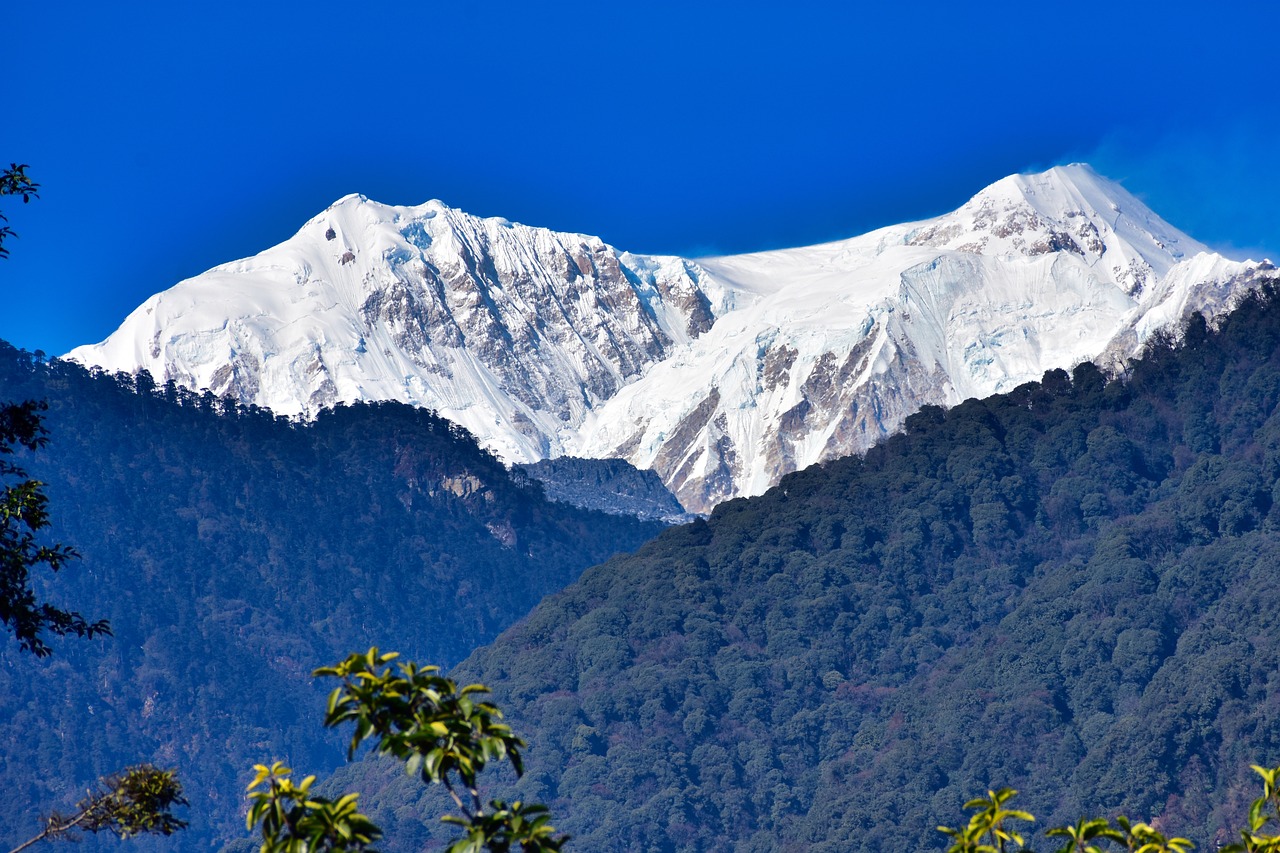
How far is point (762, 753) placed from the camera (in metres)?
189

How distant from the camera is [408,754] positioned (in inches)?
1025

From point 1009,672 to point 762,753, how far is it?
1031 inches

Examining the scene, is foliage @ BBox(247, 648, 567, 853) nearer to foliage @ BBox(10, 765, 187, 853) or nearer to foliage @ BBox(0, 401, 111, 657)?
foliage @ BBox(10, 765, 187, 853)

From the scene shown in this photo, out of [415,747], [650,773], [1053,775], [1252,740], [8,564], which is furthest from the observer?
[650,773]

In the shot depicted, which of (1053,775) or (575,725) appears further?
(575,725)

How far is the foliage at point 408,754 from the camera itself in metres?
26.0

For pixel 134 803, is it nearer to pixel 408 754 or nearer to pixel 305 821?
pixel 305 821

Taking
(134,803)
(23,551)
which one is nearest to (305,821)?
(134,803)

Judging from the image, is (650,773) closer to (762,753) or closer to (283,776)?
(762,753)

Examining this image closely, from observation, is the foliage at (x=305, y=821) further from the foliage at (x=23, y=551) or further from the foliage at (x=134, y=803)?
the foliage at (x=23, y=551)

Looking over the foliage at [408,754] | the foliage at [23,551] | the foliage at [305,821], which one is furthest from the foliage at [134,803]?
the foliage at [408,754]

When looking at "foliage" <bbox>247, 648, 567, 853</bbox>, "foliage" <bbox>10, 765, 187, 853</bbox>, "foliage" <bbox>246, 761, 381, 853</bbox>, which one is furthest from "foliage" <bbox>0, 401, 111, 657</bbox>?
"foliage" <bbox>247, 648, 567, 853</bbox>

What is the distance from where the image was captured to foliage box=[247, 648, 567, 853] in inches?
1022

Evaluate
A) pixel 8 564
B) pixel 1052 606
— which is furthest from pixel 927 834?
pixel 8 564
